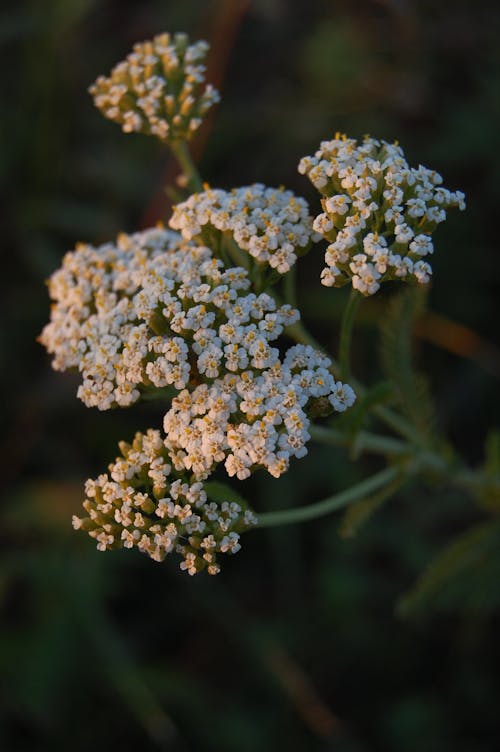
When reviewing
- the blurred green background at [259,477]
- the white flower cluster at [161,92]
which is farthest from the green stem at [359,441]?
the white flower cluster at [161,92]

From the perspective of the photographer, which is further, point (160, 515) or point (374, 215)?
point (374, 215)

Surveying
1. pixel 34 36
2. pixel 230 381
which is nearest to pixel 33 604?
pixel 230 381

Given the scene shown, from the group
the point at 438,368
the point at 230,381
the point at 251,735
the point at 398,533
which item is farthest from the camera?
the point at 438,368

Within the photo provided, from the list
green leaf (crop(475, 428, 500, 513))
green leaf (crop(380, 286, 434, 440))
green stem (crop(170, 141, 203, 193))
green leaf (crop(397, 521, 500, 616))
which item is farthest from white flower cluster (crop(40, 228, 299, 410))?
green leaf (crop(397, 521, 500, 616))

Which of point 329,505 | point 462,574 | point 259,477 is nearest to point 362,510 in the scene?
point 329,505

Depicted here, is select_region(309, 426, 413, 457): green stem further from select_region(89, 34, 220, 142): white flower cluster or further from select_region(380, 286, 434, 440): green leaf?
select_region(89, 34, 220, 142): white flower cluster

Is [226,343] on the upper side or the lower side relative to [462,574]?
lower

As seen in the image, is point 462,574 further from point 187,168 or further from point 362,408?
point 187,168

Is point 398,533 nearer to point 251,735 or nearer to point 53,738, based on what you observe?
point 251,735
